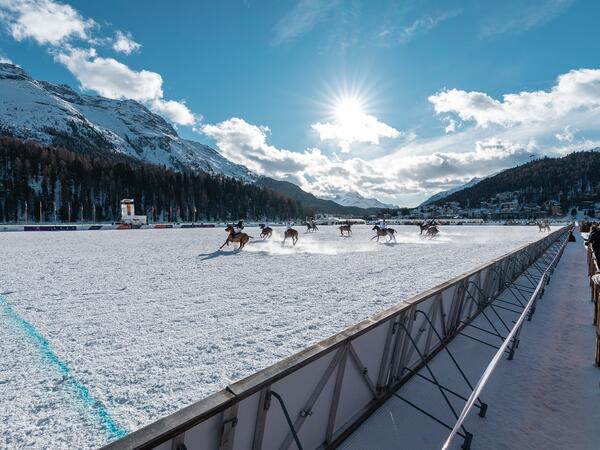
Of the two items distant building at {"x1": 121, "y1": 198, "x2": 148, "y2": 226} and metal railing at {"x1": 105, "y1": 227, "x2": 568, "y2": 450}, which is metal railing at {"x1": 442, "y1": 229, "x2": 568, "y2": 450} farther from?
distant building at {"x1": 121, "y1": 198, "x2": 148, "y2": 226}

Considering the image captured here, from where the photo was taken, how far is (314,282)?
9.94m

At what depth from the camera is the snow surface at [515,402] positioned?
3477 millimetres

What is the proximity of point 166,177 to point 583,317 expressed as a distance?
106209 mm

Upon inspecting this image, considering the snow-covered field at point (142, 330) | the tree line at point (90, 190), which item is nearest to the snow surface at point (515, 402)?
the snow-covered field at point (142, 330)

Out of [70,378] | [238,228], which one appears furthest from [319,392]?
[238,228]

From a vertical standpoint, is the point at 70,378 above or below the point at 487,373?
below

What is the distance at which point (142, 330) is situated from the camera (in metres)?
5.66

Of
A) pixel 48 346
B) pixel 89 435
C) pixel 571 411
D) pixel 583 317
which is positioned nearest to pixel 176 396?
pixel 89 435

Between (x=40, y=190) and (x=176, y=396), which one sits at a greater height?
(x=40, y=190)

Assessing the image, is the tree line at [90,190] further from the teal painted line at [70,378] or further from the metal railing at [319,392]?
the metal railing at [319,392]

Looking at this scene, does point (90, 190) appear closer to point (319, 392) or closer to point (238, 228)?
point (238, 228)

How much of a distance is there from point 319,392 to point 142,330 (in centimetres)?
395

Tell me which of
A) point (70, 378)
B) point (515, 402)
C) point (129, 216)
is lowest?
point (515, 402)

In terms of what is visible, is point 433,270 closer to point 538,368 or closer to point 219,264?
point 538,368
